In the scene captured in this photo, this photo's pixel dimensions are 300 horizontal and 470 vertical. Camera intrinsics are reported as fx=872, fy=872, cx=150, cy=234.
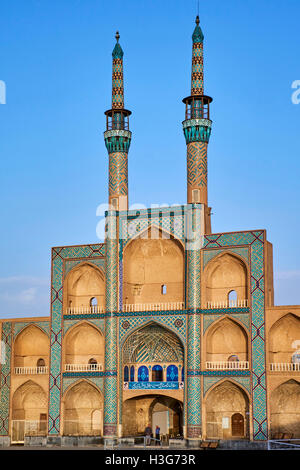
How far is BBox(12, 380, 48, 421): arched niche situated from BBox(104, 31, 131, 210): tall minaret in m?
9.38

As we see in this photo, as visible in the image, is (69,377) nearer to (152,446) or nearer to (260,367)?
(152,446)

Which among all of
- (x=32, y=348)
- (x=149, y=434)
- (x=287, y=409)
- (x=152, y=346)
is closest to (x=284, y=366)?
(x=287, y=409)

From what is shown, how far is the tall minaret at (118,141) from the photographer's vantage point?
1606 inches

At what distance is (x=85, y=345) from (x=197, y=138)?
1093 cm

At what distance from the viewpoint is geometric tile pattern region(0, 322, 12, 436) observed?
132ft

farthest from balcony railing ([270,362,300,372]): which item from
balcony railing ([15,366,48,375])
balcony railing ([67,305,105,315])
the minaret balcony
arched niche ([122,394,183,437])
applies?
balcony railing ([15,366,48,375])

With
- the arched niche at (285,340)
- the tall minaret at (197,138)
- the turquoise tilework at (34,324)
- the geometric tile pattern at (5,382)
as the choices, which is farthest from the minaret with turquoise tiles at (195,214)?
the geometric tile pattern at (5,382)

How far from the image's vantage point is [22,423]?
4072cm

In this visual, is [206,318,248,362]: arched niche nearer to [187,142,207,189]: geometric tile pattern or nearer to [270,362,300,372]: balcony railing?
[270,362,300,372]: balcony railing

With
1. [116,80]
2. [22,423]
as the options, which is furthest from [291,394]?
[116,80]

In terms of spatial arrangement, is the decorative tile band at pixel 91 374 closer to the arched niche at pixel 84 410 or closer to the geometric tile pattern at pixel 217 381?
the arched niche at pixel 84 410

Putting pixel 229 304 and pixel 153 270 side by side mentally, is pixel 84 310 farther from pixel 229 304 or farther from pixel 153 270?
pixel 229 304

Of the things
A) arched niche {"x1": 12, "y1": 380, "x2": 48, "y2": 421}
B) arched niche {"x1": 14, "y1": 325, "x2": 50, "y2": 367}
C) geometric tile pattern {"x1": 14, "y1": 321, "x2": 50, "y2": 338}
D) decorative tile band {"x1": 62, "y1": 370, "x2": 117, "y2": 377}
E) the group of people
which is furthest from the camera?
arched niche {"x1": 14, "y1": 325, "x2": 50, "y2": 367}

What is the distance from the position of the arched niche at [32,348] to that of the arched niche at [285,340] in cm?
1118
